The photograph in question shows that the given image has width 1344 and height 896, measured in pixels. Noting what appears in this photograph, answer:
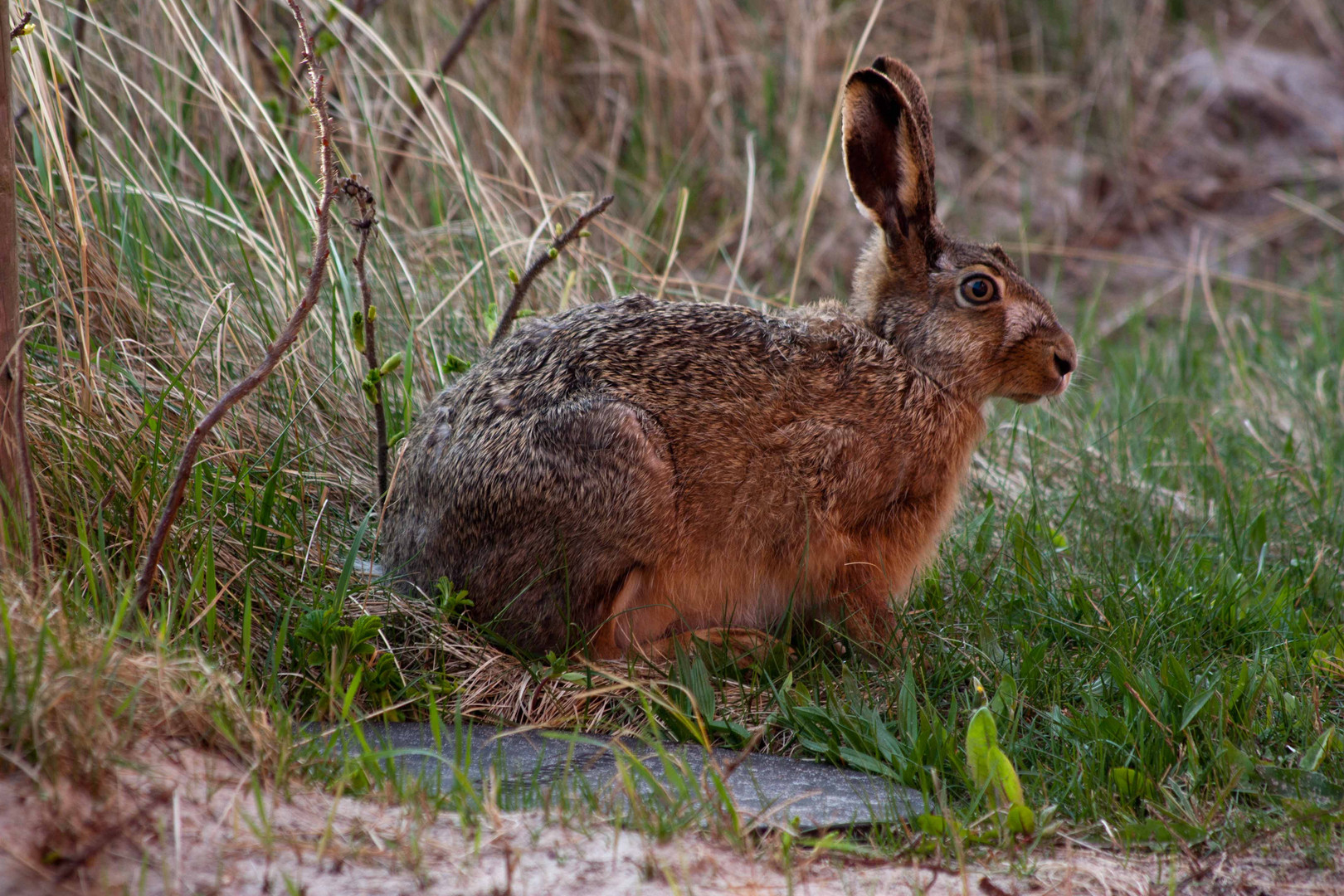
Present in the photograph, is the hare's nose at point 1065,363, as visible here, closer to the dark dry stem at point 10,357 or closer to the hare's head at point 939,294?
the hare's head at point 939,294

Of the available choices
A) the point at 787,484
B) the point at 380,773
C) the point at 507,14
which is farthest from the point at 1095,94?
the point at 380,773

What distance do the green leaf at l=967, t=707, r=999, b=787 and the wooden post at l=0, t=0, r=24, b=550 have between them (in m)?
2.20

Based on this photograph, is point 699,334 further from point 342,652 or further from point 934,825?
point 934,825

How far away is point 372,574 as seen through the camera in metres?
3.93

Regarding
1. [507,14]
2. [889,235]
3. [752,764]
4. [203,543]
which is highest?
[507,14]

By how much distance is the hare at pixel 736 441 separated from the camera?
11.8 ft

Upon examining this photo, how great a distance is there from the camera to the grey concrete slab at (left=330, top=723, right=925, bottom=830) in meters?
2.88

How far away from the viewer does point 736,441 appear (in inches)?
151

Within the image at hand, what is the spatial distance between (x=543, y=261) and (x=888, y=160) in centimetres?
113

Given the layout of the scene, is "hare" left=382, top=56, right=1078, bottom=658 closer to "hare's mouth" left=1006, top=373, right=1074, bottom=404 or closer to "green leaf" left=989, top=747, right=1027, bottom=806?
"hare's mouth" left=1006, top=373, right=1074, bottom=404

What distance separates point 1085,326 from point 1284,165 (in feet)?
12.9

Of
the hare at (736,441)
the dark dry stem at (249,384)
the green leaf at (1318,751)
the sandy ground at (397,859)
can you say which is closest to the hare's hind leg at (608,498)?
the hare at (736,441)

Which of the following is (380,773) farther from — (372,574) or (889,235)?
(889,235)

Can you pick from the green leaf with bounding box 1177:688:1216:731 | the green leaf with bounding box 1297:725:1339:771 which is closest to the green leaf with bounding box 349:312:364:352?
the green leaf with bounding box 1177:688:1216:731
